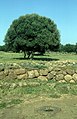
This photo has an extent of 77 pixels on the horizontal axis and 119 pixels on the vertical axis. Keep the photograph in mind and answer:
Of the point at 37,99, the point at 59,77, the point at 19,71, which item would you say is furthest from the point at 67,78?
the point at 37,99

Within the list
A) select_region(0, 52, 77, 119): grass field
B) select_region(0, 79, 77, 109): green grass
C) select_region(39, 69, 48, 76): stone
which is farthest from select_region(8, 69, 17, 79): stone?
select_region(39, 69, 48, 76): stone

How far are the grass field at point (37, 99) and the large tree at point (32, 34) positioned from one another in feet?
132

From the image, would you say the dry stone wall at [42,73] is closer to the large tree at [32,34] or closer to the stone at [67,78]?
the stone at [67,78]

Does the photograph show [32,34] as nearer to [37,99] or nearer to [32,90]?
[32,90]

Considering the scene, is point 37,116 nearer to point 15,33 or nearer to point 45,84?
point 45,84

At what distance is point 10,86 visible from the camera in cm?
1330

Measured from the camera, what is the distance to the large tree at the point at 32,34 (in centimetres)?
5425

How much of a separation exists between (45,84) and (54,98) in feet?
5.38

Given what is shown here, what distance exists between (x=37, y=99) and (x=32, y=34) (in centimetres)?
4277

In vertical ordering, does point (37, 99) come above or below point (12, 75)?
below

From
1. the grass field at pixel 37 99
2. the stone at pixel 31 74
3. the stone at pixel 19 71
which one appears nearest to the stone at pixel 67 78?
the grass field at pixel 37 99

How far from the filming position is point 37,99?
39.3ft

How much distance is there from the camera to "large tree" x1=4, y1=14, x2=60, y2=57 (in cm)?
5425

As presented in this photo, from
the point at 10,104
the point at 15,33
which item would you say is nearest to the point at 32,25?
the point at 15,33
